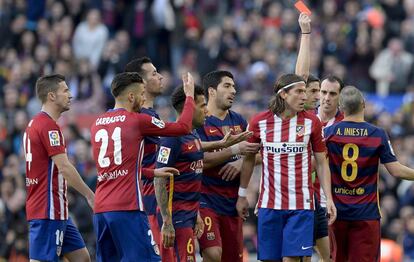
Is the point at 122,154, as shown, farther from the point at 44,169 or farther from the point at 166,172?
the point at 44,169

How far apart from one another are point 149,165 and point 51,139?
1227 mm

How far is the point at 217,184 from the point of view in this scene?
17.3 metres

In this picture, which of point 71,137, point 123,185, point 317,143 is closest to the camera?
point 123,185

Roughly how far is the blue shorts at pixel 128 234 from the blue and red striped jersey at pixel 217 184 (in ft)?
6.04

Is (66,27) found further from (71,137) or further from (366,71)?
(366,71)

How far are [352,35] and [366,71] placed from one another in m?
0.84

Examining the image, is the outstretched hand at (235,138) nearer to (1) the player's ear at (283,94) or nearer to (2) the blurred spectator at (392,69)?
(1) the player's ear at (283,94)

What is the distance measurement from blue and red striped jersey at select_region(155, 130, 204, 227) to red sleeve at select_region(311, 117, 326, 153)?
1.38 meters

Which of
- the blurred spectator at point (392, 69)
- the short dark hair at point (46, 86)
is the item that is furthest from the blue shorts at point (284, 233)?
the blurred spectator at point (392, 69)

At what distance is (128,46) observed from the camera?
29516mm

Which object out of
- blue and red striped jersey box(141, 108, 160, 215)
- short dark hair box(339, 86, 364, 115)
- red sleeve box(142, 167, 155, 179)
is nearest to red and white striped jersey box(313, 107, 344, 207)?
short dark hair box(339, 86, 364, 115)

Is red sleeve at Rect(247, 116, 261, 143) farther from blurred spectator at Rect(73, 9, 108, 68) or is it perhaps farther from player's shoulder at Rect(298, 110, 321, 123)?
blurred spectator at Rect(73, 9, 108, 68)

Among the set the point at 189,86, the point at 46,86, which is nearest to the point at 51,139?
the point at 46,86

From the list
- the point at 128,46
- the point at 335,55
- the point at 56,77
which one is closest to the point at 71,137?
the point at 128,46
